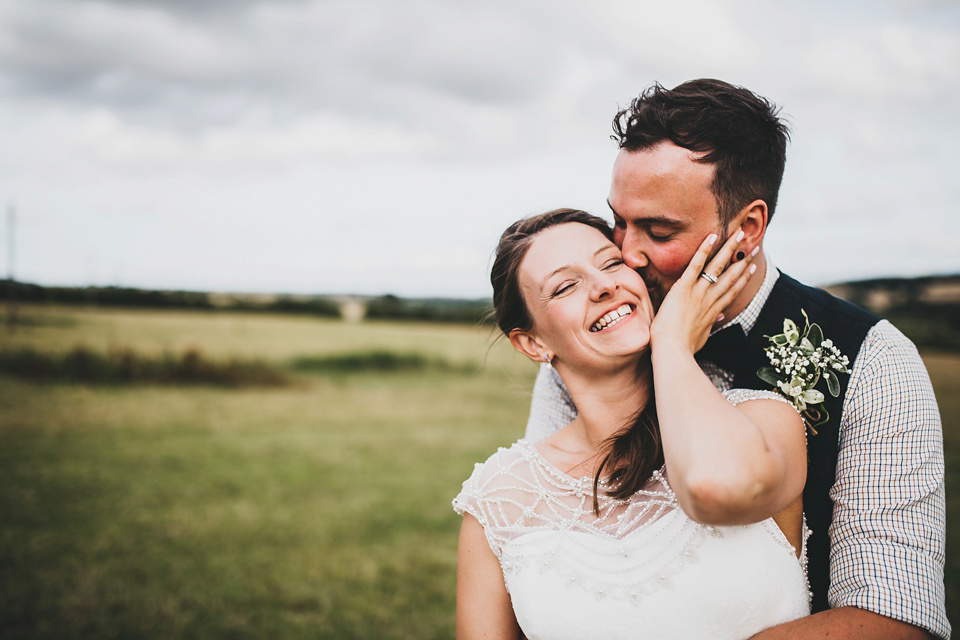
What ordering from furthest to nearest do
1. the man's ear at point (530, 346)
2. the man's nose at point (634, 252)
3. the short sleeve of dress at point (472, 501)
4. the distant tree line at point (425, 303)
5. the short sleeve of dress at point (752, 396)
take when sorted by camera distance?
1. the distant tree line at point (425, 303)
2. the man's ear at point (530, 346)
3. the man's nose at point (634, 252)
4. the short sleeve of dress at point (472, 501)
5. the short sleeve of dress at point (752, 396)

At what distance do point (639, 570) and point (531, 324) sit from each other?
1.07 meters

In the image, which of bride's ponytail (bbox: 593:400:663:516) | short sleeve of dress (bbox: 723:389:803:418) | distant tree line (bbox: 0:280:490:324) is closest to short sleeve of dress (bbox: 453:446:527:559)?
bride's ponytail (bbox: 593:400:663:516)

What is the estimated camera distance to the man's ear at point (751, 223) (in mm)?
2604

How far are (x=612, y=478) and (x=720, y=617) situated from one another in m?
0.58

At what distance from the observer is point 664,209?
2.54 m

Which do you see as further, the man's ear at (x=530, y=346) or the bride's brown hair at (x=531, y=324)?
the man's ear at (x=530, y=346)

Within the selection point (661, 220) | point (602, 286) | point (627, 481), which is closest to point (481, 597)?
point (627, 481)

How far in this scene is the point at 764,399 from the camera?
2279mm

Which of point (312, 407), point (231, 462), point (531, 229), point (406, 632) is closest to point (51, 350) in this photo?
point (312, 407)

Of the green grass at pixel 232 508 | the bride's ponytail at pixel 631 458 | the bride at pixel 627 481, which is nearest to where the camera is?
the bride at pixel 627 481

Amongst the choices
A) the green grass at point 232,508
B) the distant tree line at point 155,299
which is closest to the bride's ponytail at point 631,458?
the green grass at point 232,508

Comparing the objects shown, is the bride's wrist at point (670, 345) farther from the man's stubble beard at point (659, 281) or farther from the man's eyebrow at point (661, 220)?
the man's eyebrow at point (661, 220)

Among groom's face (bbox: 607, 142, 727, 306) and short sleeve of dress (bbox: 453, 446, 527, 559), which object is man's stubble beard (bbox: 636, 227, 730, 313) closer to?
groom's face (bbox: 607, 142, 727, 306)

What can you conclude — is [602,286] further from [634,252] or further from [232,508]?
[232,508]
